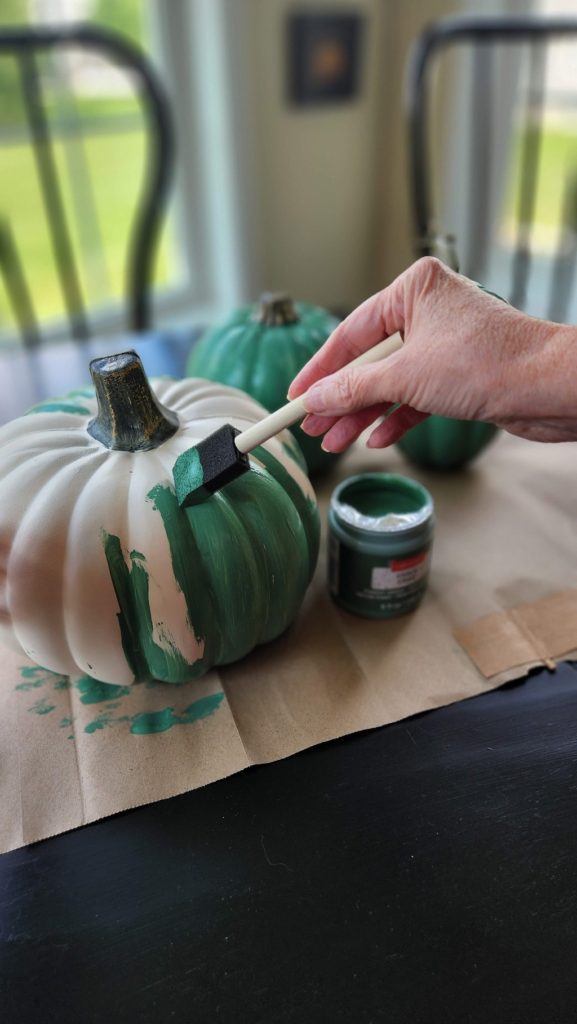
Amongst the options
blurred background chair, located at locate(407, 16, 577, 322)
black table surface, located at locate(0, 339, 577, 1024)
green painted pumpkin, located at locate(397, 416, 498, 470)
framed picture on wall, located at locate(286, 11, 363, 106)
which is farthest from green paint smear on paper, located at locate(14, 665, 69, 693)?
framed picture on wall, located at locate(286, 11, 363, 106)

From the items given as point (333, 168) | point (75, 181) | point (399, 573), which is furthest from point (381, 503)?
point (333, 168)

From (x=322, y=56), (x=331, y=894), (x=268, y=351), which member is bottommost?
(x=331, y=894)

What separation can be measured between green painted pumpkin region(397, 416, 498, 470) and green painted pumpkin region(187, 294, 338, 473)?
0.37ft

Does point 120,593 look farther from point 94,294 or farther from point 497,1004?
point 94,294

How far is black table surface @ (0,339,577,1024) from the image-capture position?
0.45 m

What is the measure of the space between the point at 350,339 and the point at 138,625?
31 centimetres

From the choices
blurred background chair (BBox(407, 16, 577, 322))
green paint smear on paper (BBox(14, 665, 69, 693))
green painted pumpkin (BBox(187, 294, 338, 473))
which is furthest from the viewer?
blurred background chair (BBox(407, 16, 577, 322))

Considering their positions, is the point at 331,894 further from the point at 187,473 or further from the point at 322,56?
the point at 322,56

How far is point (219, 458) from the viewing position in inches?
21.9

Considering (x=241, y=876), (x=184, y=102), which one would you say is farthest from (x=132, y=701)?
(x=184, y=102)

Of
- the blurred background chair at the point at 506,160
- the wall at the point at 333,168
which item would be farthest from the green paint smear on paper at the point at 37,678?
the wall at the point at 333,168

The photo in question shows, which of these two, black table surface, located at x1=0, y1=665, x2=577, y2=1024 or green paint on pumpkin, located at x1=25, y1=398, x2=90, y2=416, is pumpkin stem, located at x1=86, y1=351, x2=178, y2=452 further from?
black table surface, located at x1=0, y1=665, x2=577, y2=1024

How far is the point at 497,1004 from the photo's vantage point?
1.44 ft

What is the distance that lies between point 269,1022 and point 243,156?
1817 millimetres
